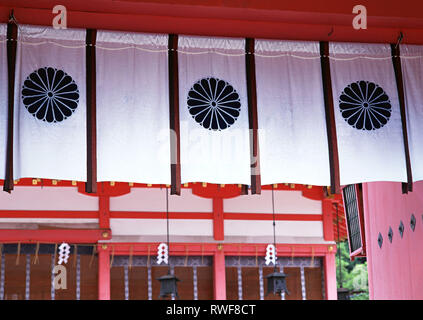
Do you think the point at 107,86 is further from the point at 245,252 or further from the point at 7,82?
the point at 245,252

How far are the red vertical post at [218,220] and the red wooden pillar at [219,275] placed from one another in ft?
0.83

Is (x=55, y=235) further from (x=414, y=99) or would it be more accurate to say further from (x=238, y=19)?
(x=414, y=99)

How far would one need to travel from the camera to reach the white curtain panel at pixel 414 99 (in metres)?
5.59

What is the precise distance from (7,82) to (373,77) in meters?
2.97

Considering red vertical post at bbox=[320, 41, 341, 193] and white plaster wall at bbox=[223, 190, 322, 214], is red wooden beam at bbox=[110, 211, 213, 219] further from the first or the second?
red vertical post at bbox=[320, 41, 341, 193]

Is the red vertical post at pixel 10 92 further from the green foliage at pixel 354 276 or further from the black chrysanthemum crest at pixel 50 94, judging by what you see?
the green foliage at pixel 354 276

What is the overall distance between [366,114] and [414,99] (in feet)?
1.46

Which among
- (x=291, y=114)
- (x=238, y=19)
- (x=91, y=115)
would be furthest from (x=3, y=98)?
(x=291, y=114)

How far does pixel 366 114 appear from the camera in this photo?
18.5 ft

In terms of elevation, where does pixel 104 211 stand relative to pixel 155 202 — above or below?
below

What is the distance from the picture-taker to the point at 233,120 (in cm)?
548

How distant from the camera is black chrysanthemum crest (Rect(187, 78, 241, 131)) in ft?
17.9
